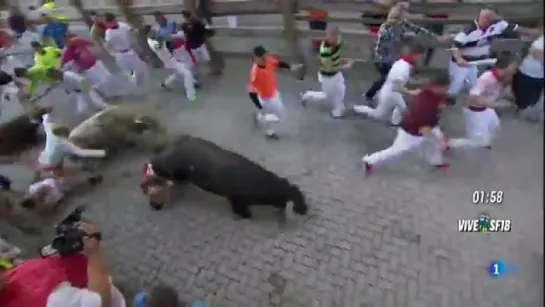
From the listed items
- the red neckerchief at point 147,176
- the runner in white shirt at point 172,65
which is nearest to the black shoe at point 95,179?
the red neckerchief at point 147,176

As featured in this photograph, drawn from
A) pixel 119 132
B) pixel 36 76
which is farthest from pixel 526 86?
pixel 36 76

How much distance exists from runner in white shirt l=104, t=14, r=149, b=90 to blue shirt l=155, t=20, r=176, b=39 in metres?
0.17

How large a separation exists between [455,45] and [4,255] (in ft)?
7.24

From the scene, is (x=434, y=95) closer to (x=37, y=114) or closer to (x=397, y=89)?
(x=397, y=89)

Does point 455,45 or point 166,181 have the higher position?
point 455,45

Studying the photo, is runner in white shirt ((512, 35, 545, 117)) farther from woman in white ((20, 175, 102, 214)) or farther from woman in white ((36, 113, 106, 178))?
woman in white ((20, 175, 102, 214))

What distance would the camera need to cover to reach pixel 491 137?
2545mm

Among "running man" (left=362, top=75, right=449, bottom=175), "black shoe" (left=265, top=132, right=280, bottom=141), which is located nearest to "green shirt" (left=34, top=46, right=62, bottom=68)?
"black shoe" (left=265, top=132, right=280, bottom=141)

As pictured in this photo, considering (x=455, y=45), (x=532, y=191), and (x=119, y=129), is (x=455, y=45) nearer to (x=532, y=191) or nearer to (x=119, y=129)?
(x=119, y=129)

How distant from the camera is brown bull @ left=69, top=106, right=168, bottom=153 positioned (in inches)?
115

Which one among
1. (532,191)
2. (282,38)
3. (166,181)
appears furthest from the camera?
(282,38)

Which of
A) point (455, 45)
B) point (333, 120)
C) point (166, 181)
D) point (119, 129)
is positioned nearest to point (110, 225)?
point (166, 181)

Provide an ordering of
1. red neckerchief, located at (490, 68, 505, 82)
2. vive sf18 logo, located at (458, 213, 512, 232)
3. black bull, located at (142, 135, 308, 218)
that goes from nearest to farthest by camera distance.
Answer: vive sf18 logo, located at (458, 213, 512, 232), red neckerchief, located at (490, 68, 505, 82), black bull, located at (142, 135, 308, 218)

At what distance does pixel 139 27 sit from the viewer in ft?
12.1
